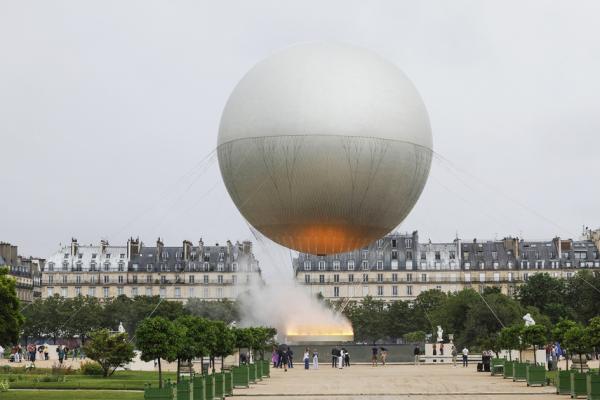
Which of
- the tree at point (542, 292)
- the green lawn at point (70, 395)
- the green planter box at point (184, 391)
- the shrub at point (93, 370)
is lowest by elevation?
the green lawn at point (70, 395)

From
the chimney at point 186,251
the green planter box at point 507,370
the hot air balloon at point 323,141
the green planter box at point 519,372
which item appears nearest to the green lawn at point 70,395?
the hot air balloon at point 323,141

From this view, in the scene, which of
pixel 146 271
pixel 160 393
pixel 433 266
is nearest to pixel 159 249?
pixel 146 271

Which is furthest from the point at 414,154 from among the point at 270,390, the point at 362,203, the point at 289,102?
the point at 270,390

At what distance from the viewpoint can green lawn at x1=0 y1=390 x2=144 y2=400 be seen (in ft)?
107

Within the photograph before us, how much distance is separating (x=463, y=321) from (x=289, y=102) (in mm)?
69641

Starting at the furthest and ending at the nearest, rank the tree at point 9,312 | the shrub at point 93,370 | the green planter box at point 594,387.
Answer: the shrub at point 93,370 < the tree at point 9,312 < the green planter box at point 594,387

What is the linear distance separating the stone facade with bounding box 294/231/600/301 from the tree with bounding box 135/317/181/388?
12355 cm

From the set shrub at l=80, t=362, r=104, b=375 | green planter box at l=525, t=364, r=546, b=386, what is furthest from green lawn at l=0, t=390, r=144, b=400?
green planter box at l=525, t=364, r=546, b=386

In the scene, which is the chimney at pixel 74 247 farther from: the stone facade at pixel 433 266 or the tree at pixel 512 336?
the tree at pixel 512 336

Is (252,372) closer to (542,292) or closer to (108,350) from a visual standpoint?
(108,350)

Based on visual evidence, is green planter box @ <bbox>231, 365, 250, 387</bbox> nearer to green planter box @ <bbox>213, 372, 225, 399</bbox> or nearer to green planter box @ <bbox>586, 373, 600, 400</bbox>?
green planter box @ <bbox>213, 372, 225, 399</bbox>

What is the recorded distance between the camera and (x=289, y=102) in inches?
1757

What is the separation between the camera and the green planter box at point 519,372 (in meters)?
45.7

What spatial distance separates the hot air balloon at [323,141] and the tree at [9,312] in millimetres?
14632
